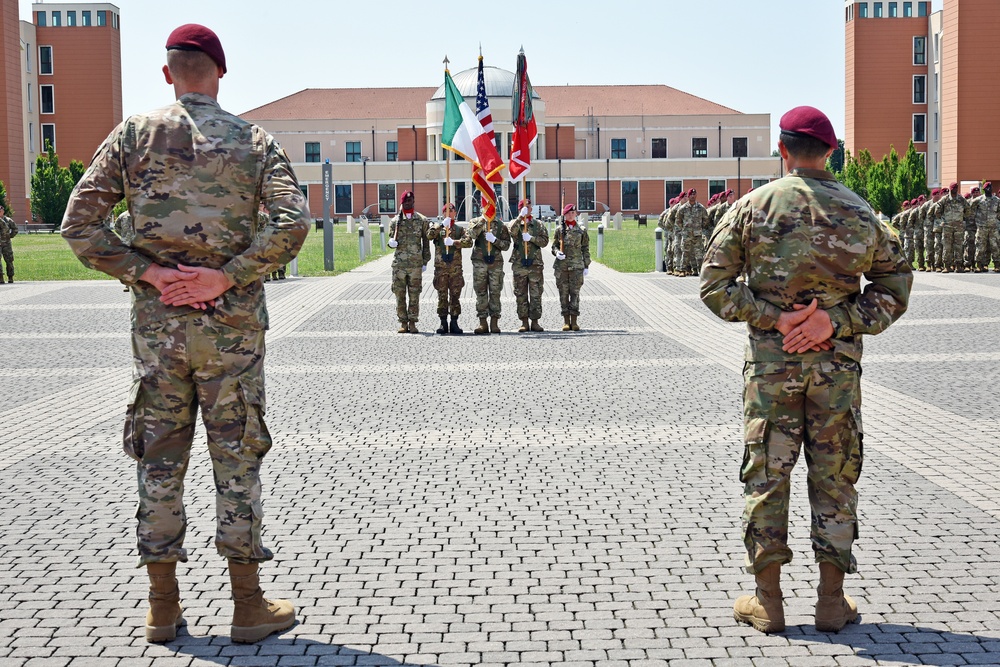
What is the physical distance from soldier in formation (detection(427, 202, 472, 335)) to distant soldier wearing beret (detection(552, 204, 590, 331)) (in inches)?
52.5

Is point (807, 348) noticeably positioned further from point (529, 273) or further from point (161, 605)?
point (529, 273)

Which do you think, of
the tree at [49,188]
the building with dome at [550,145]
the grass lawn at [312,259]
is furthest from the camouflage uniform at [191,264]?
the building with dome at [550,145]

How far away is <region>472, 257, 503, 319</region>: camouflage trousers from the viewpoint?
55.6ft

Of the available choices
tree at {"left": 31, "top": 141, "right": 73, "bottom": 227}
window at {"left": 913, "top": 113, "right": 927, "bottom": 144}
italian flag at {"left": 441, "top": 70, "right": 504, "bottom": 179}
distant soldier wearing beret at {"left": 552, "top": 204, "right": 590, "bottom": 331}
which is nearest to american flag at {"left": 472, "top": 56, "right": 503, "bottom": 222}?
italian flag at {"left": 441, "top": 70, "right": 504, "bottom": 179}

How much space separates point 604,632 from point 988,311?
51.3 feet

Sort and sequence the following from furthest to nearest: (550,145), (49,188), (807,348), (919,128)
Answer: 1. (550,145)
2. (919,128)
3. (49,188)
4. (807,348)

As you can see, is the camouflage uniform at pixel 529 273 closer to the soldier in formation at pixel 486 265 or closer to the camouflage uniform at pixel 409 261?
the soldier in formation at pixel 486 265

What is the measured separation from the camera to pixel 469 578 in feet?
17.7

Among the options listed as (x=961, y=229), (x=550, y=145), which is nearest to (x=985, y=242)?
(x=961, y=229)

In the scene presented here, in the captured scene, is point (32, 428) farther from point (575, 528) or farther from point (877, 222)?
point (877, 222)

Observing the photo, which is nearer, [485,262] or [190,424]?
[190,424]

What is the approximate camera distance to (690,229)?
28.6m

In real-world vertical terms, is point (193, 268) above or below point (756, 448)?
above

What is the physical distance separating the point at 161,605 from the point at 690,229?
24821 millimetres
